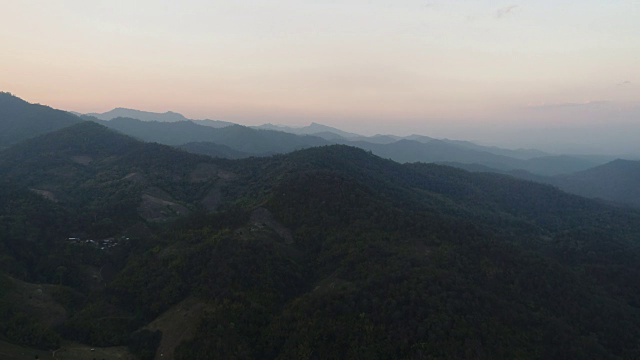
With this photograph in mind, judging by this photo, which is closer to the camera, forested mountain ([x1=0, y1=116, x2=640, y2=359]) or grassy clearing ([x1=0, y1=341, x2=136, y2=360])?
grassy clearing ([x1=0, y1=341, x2=136, y2=360])

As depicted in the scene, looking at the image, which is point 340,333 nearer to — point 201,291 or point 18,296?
point 201,291

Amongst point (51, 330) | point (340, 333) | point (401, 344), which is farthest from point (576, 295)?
point (51, 330)

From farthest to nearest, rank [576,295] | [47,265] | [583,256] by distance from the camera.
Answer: [583,256]
[47,265]
[576,295]

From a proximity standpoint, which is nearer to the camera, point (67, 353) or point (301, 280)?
point (67, 353)

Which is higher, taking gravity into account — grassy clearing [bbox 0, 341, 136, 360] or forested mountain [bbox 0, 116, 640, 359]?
forested mountain [bbox 0, 116, 640, 359]

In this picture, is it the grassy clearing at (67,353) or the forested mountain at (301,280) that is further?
the forested mountain at (301,280)

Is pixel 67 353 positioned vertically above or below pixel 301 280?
below

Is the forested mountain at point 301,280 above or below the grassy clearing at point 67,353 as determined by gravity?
above

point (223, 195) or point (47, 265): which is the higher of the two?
point (223, 195)
